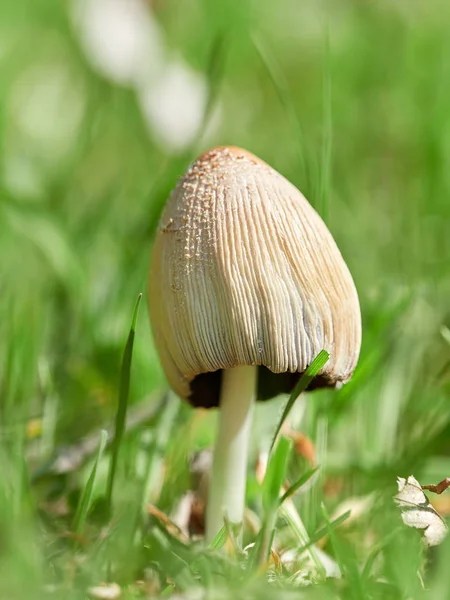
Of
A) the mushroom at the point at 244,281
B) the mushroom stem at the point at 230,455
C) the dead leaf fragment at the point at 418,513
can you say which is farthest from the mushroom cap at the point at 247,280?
the dead leaf fragment at the point at 418,513

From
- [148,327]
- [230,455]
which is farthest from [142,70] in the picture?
[230,455]

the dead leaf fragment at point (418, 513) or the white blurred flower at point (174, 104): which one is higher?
the white blurred flower at point (174, 104)

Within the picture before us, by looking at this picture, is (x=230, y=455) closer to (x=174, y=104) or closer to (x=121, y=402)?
(x=121, y=402)

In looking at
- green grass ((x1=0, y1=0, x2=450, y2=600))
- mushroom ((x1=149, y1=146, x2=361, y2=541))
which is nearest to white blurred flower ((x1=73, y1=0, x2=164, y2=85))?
green grass ((x1=0, y1=0, x2=450, y2=600))

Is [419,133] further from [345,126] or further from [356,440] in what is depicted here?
[356,440]

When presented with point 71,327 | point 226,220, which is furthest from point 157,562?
point 71,327

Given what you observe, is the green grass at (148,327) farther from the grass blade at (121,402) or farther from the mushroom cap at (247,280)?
the mushroom cap at (247,280)
